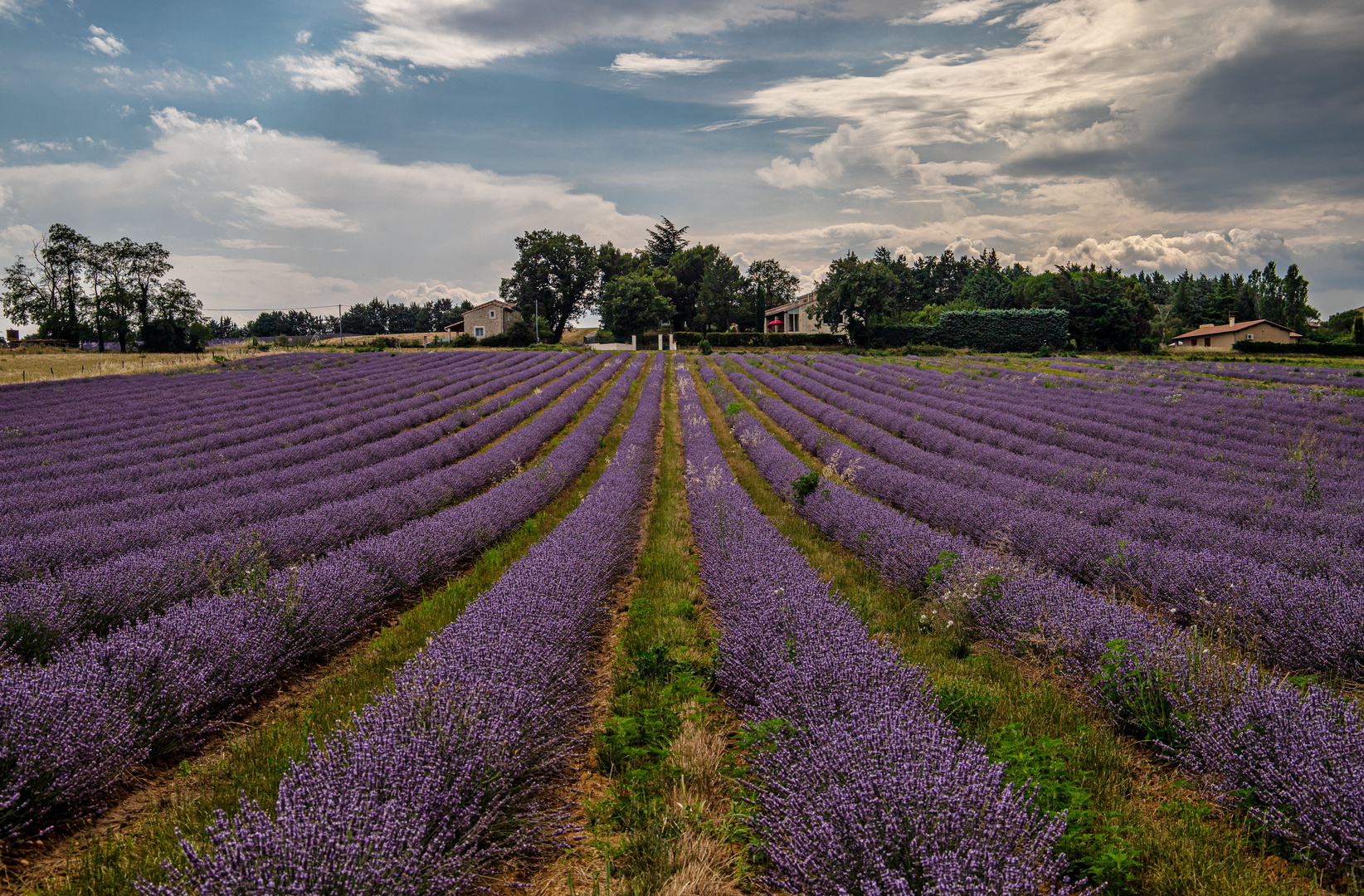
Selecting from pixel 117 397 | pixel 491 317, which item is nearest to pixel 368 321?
pixel 491 317

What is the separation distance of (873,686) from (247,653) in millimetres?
3742

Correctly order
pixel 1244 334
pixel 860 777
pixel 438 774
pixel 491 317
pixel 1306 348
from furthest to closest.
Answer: pixel 491 317 < pixel 1244 334 < pixel 1306 348 < pixel 438 774 < pixel 860 777

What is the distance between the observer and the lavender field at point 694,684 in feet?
7.05

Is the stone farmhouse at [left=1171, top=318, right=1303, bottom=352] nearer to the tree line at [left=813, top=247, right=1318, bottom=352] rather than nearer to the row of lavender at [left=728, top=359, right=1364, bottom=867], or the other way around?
the tree line at [left=813, top=247, right=1318, bottom=352]

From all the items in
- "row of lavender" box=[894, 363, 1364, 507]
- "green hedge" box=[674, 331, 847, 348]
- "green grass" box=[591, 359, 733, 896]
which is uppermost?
"green hedge" box=[674, 331, 847, 348]

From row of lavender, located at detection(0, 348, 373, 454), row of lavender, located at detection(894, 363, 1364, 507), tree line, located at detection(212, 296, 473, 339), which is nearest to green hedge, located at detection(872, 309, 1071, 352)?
row of lavender, located at detection(894, 363, 1364, 507)

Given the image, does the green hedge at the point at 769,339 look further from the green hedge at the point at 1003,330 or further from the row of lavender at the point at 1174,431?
the row of lavender at the point at 1174,431

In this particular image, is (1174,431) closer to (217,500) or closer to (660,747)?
(660,747)

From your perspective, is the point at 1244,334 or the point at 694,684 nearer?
the point at 694,684

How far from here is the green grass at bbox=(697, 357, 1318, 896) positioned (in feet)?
7.25

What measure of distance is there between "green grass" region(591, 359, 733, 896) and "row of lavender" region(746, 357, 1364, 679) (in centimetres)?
327

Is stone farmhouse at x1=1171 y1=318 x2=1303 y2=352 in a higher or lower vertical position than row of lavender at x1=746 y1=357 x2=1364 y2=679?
higher

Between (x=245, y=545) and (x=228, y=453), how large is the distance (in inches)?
272

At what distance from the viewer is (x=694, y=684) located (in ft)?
12.2
